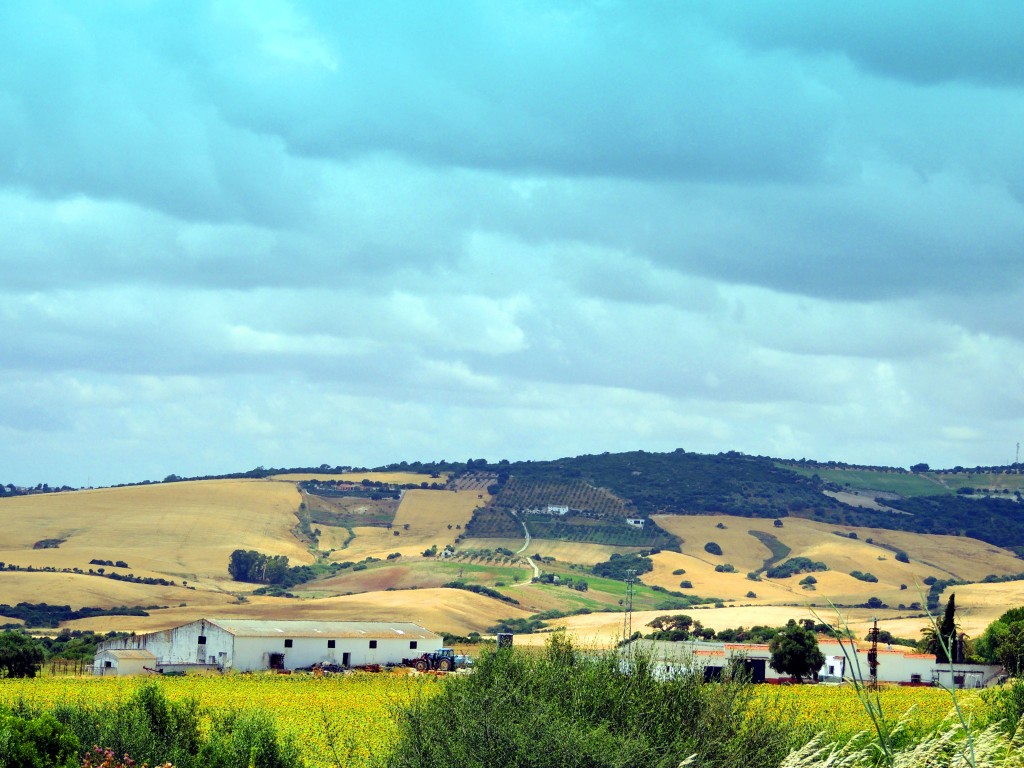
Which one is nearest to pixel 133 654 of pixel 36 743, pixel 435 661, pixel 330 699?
pixel 435 661

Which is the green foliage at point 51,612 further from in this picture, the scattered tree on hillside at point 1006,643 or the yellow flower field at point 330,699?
the scattered tree on hillside at point 1006,643

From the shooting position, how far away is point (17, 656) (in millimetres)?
88812

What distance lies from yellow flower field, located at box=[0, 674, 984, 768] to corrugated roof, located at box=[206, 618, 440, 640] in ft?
43.6

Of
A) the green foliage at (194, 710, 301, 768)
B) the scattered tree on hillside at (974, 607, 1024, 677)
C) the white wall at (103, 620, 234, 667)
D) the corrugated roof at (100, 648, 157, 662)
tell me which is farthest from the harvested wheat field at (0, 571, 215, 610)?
the green foliage at (194, 710, 301, 768)

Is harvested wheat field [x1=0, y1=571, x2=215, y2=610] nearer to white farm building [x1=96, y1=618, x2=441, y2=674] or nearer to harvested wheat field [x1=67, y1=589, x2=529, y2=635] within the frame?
harvested wheat field [x1=67, y1=589, x2=529, y2=635]

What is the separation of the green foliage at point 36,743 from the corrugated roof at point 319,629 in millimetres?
73727

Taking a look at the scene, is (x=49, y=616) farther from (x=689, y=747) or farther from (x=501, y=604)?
(x=689, y=747)

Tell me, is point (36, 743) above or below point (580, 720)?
below

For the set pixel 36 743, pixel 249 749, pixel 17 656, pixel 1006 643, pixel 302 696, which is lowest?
pixel 302 696

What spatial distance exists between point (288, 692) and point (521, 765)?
51606 mm

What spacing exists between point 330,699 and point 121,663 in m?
33.4

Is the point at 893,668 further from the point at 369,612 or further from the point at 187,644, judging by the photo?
the point at 369,612

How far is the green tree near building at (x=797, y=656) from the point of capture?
103938 mm

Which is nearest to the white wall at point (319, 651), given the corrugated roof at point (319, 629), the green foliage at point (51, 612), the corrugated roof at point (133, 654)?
the corrugated roof at point (319, 629)
